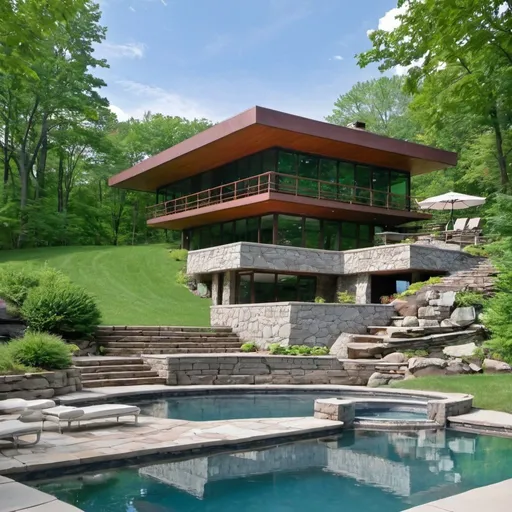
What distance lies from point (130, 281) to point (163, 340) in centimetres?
955

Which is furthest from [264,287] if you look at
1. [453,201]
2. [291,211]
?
[453,201]

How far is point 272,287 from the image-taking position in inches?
869

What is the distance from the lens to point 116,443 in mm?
6996

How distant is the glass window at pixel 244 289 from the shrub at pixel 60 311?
7.98 meters

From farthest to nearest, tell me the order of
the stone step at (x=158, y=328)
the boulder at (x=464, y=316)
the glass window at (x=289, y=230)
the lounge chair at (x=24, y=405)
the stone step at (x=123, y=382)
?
the glass window at (x=289, y=230), the boulder at (x=464, y=316), the stone step at (x=158, y=328), the stone step at (x=123, y=382), the lounge chair at (x=24, y=405)

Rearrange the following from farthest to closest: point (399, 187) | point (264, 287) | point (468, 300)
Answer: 1. point (399, 187)
2. point (264, 287)
3. point (468, 300)

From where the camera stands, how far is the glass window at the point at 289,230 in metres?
24.7

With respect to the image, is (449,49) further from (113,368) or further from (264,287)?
(264,287)

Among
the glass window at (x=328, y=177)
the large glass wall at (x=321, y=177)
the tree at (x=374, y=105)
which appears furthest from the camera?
the tree at (x=374, y=105)

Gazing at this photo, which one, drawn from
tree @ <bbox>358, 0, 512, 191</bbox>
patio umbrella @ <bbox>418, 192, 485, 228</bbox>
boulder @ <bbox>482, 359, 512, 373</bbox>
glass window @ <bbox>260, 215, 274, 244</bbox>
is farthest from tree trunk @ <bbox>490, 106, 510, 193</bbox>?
tree @ <bbox>358, 0, 512, 191</bbox>

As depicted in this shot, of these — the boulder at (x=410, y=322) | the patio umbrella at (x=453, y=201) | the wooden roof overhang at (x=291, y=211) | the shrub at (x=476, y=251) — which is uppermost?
the patio umbrella at (x=453, y=201)

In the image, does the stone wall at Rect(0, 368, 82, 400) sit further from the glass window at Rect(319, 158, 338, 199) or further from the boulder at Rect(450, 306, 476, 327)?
the glass window at Rect(319, 158, 338, 199)

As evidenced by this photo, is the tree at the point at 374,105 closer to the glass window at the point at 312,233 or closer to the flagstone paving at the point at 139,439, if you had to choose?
the glass window at the point at 312,233

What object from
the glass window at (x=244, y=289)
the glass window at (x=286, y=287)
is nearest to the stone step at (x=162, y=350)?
the glass window at (x=244, y=289)
